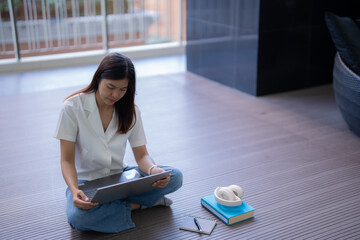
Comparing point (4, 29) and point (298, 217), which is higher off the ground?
point (4, 29)

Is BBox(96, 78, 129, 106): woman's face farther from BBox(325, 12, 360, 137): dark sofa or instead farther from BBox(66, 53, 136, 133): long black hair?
BBox(325, 12, 360, 137): dark sofa

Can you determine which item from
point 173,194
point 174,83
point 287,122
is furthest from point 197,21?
point 173,194

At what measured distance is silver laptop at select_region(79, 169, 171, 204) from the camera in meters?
1.83

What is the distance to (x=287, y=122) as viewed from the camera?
11.3ft

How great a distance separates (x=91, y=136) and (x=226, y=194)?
0.71 meters

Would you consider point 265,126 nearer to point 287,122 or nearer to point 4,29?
point 287,122

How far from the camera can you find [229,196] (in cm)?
218

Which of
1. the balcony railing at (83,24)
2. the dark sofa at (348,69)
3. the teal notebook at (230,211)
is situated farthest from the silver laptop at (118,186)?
the balcony railing at (83,24)

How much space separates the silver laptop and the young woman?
0.04m

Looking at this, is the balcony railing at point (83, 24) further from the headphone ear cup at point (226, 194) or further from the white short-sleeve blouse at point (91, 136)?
the headphone ear cup at point (226, 194)

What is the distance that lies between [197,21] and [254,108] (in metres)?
1.35

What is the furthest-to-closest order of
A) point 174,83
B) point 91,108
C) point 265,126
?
point 174,83 → point 265,126 → point 91,108

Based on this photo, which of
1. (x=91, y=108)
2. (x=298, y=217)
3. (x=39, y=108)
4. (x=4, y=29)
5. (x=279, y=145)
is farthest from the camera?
(x=4, y=29)

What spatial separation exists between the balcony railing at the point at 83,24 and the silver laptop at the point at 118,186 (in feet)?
10.7
